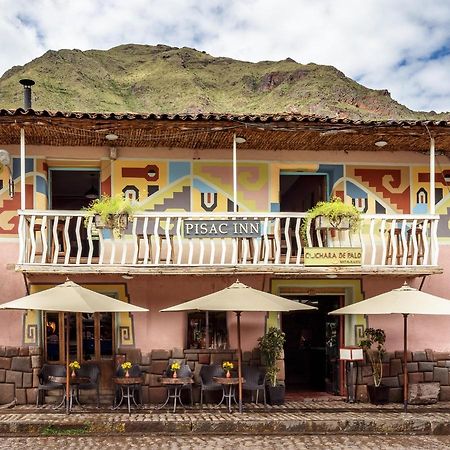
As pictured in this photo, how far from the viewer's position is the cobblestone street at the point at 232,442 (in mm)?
8664

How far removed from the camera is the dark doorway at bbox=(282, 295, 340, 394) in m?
12.6

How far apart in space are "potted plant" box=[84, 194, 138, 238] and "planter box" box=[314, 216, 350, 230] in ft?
10.1

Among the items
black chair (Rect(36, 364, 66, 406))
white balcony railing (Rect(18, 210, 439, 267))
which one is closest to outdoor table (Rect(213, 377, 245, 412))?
white balcony railing (Rect(18, 210, 439, 267))

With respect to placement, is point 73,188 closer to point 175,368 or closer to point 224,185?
point 224,185

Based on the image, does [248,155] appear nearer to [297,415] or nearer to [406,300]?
[406,300]

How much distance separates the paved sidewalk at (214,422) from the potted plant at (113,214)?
293cm

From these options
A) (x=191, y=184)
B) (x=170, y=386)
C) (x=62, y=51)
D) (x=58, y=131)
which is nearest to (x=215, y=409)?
(x=170, y=386)

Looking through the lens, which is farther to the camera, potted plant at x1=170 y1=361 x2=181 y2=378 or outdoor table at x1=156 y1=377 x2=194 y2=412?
potted plant at x1=170 y1=361 x2=181 y2=378

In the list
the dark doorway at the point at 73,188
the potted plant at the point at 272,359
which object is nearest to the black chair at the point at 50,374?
the potted plant at the point at 272,359

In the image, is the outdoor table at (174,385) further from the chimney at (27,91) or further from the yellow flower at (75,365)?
the chimney at (27,91)

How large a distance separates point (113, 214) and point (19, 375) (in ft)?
10.6

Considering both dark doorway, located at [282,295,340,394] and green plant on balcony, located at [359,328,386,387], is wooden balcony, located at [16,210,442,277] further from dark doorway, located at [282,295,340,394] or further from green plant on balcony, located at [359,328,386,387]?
dark doorway, located at [282,295,340,394]

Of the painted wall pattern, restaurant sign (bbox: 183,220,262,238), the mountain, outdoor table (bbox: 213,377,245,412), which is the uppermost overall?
the mountain

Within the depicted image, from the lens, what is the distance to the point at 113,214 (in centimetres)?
1069
